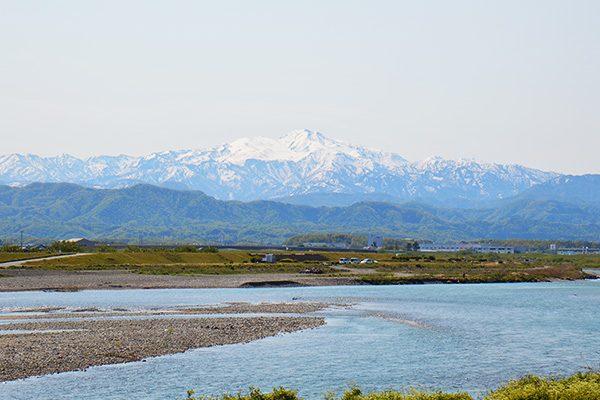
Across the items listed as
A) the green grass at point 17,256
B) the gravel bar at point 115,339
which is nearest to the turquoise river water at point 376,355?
the gravel bar at point 115,339

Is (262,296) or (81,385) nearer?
(81,385)

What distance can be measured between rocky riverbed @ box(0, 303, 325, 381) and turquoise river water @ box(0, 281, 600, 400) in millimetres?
1414

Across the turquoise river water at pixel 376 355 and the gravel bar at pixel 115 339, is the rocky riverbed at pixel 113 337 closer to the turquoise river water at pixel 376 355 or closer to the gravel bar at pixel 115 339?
the gravel bar at pixel 115 339

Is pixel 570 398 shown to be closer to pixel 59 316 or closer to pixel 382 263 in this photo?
pixel 59 316

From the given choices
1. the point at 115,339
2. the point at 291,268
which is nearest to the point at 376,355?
the point at 115,339

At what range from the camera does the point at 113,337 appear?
160 ft

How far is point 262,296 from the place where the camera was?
8700cm

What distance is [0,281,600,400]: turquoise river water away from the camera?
36.2 m

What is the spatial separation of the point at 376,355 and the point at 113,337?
15.2 m

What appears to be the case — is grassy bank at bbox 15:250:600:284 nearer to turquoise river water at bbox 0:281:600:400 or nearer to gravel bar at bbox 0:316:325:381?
turquoise river water at bbox 0:281:600:400

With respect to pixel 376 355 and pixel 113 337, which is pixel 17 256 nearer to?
pixel 113 337

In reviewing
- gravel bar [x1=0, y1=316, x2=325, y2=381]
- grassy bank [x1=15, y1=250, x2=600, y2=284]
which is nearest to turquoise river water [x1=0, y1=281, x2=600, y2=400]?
gravel bar [x1=0, y1=316, x2=325, y2=381]

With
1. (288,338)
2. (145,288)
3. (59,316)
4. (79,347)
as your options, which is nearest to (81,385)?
(79,347)

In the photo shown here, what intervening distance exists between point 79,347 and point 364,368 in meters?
14.9
